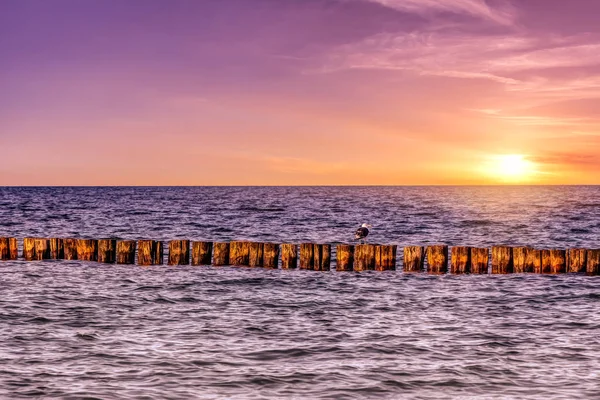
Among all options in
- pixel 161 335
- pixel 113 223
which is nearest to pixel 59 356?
pixel 161 335

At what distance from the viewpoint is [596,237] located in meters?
50.2

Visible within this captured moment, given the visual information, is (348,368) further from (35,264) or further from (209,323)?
(35,264)

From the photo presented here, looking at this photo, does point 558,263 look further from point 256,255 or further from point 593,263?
point 256,255

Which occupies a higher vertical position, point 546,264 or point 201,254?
point 546,264

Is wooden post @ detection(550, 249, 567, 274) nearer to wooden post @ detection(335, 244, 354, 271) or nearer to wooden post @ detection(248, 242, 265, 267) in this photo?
wooden post @ detection(335, 244, 354, 271)

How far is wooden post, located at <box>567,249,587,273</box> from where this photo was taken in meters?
25.1

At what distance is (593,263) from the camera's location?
25.0 metres

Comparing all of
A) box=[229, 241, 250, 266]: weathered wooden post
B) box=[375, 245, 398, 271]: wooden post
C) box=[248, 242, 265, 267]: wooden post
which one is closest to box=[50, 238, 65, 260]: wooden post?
box=[229, 241, 250, 266]: weathered wooden post

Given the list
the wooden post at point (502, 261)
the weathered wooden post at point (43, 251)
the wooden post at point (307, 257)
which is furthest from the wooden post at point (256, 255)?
the wooden post at point (502, 261)

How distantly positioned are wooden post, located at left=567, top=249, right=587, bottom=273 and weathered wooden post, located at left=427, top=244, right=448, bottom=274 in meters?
4.30

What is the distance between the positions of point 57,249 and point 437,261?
14.9 metres

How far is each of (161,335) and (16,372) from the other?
3.77 meters

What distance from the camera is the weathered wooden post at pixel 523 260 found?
25164 mm

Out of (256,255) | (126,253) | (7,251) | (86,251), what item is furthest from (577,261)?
(7,251)
